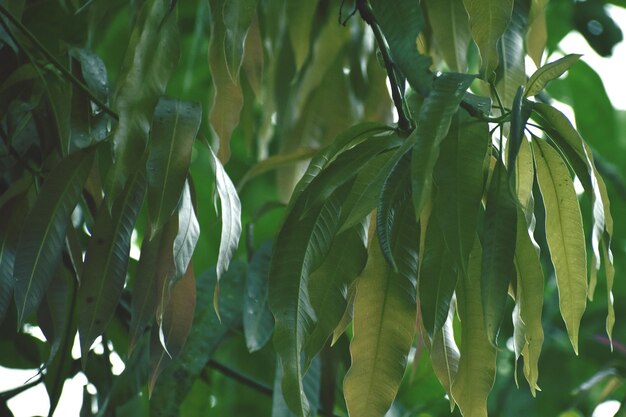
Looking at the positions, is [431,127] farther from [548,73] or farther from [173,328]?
[173,328]

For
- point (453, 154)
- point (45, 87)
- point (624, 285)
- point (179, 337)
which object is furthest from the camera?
point (624, 285)

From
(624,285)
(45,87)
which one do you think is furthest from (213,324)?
(624,285)

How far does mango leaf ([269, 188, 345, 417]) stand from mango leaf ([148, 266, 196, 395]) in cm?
11

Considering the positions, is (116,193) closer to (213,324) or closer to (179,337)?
(179,337)

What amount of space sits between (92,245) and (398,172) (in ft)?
0.76

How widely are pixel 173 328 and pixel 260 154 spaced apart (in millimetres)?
500

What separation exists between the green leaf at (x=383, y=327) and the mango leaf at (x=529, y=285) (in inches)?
2.5

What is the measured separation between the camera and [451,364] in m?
0.59

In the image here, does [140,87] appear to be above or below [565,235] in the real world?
above

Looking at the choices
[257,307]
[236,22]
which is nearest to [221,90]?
[236,22]

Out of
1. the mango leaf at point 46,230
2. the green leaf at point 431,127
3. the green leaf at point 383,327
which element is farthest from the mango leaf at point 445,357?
the mango leaf at point 46,230

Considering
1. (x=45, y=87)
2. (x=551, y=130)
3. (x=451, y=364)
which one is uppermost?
(x=45, y=87)

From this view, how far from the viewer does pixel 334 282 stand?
562 mm

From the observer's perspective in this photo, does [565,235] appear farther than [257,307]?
No
